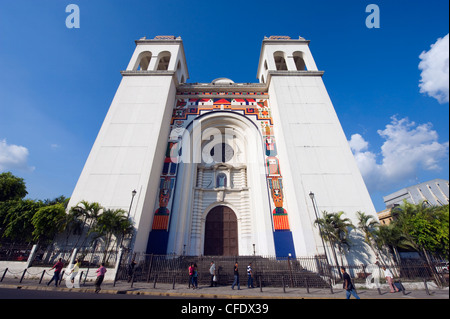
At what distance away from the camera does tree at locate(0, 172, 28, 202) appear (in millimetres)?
Result: 17328

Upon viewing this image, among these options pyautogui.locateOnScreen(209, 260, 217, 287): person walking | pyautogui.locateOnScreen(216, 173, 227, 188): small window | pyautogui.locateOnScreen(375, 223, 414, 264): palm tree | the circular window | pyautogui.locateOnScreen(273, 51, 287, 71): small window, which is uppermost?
pyautogui.locateOnScreen(273, 51, 287, 71): small window

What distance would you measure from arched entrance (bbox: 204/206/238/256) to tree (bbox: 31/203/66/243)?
894 centimetres

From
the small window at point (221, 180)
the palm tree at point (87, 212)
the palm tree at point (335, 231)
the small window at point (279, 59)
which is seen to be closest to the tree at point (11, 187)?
the palm tree at point (87, 212)

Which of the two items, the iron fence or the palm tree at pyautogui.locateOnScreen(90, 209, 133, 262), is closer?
the iron fence

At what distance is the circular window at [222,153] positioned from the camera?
17156 mm

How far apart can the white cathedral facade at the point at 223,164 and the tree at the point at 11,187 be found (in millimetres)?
12493

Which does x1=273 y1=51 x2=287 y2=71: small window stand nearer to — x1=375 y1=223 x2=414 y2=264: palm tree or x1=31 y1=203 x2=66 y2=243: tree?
x1=375 y1=223 x2=414 y2=264: palm tree

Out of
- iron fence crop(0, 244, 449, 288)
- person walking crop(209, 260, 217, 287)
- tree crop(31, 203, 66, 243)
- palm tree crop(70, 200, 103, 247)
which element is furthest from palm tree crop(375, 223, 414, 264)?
tree crop(31, 203, 66, 243)

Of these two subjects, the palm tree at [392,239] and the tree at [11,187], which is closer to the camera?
the palm tree at [392,239]

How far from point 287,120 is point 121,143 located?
13.1 metres

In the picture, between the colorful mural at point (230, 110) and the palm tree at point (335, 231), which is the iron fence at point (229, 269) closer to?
the palm tree at point (335, 231)

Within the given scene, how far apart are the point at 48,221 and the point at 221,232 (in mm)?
10444

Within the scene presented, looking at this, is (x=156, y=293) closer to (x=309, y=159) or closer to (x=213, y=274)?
(x=213, y=274)
